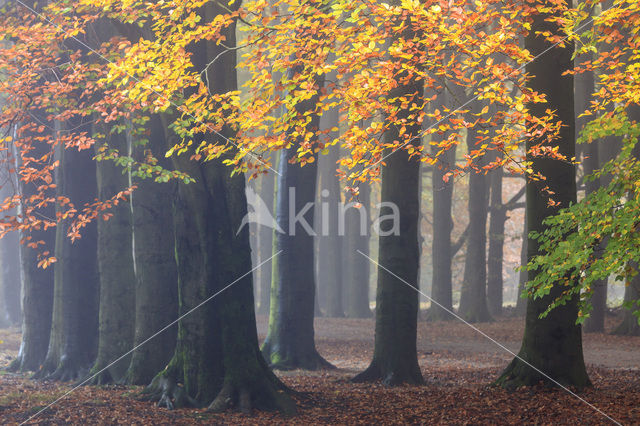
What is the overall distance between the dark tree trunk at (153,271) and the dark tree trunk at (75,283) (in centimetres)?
258

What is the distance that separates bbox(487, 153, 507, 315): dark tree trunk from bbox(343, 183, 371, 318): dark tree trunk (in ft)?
18.2

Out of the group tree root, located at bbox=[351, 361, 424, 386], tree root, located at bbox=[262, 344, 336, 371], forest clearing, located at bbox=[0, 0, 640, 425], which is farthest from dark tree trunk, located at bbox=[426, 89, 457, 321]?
tree root, located at bbox=[351, 361, 424, 386]

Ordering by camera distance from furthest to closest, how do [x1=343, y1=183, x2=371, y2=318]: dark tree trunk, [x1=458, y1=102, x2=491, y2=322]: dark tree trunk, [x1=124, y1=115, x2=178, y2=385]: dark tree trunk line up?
[x1=343, y1=183, x2=371, y2=318]: dark tree trunk, [x1=458, y1=102, x2=491, y2=322]: dark tree trunk, [x1=124, y1=115, x2=178, y2=385]: dark tree trunk

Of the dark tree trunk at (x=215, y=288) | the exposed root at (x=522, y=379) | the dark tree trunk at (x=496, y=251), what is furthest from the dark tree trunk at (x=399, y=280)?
the dark tree trunk at (x=496, y=251)

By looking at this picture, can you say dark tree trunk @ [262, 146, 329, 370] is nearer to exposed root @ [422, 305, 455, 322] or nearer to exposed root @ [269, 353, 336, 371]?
exposed root @ [269, 353, 336, 371]

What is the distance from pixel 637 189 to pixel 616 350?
12.5 m

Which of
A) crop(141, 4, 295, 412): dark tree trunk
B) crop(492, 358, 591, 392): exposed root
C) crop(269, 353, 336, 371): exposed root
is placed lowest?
crop(269, 353, 336, 371): exposed root

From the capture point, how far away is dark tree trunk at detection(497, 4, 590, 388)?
34.2 ft

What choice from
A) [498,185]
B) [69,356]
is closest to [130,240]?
[69,356]

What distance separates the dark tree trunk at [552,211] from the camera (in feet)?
34.2

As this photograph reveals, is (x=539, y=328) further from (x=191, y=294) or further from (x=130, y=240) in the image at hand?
(x=130, y=240)

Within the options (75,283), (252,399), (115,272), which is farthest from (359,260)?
(252,399)

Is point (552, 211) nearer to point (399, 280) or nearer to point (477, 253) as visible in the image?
point (399, 280)

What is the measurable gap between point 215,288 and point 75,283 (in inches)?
214
